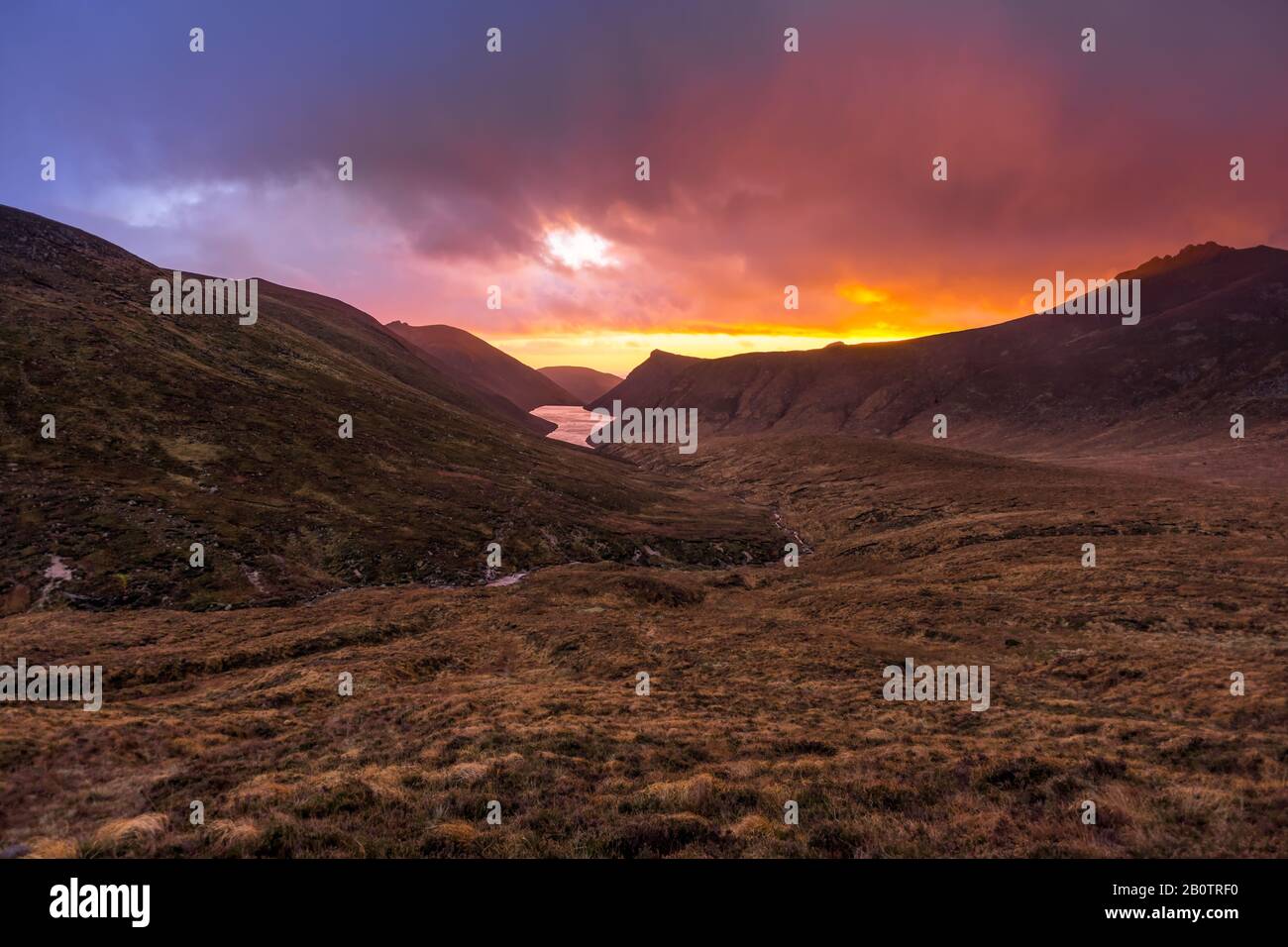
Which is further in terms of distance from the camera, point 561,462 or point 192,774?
point 561,462

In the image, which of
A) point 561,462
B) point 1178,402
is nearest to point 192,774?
point 561,462

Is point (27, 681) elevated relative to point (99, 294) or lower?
lower
